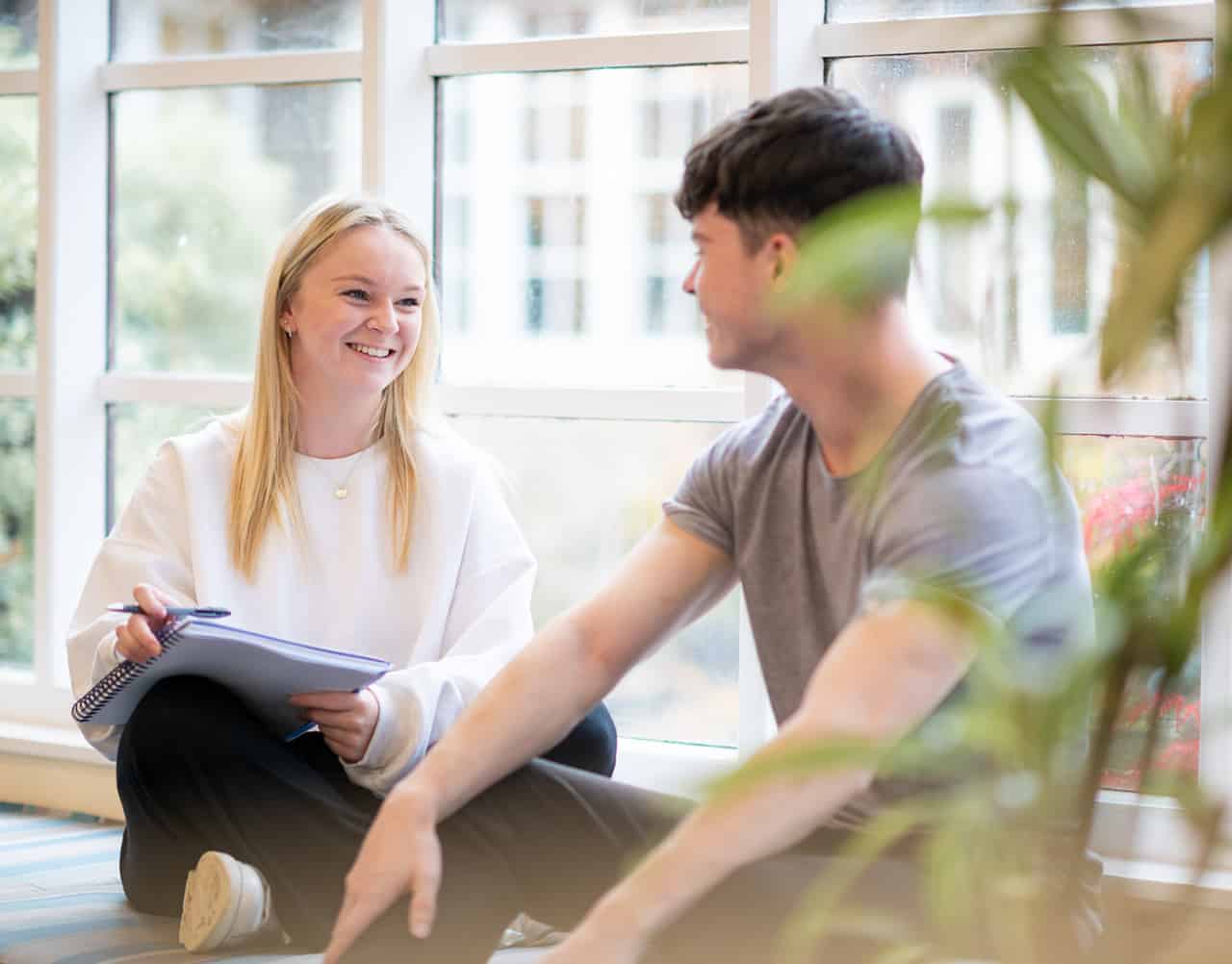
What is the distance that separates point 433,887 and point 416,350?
1.19 m

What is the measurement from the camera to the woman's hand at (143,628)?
6.94 ft

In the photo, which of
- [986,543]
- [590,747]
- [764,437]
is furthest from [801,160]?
[590,747]

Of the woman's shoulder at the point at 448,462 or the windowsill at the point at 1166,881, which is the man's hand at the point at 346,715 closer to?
the woman's shoulder at the point at 448,462

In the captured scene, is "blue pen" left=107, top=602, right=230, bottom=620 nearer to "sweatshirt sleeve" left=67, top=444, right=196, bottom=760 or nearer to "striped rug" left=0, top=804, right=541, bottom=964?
"sweatshirt sleeve" left=67, top=444, right=196, bottom=760

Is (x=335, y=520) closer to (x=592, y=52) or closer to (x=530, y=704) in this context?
(x=530, y=704)

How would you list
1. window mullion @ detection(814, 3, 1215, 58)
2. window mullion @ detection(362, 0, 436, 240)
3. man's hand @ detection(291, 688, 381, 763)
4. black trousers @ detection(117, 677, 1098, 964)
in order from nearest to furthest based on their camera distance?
black trousers @ detection(117, 677, 1098, 964) < man's hand @ detection(291, 688, 381, 763) < window mullion @ detection(814, 3, 1215, 58) < window mullion @ detection(362, 0, 436, 240)

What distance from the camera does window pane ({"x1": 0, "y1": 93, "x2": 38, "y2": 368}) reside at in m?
3.49

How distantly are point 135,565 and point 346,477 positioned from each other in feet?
1.19

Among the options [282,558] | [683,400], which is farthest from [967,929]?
[683,400]

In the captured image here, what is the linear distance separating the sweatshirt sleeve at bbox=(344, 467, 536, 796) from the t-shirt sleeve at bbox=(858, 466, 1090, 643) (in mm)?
878

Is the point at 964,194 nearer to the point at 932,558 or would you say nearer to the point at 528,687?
the point at 932,558

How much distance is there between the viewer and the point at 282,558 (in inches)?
98.3

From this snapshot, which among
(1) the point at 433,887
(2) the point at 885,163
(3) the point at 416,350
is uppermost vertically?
(2) the point at 885,163

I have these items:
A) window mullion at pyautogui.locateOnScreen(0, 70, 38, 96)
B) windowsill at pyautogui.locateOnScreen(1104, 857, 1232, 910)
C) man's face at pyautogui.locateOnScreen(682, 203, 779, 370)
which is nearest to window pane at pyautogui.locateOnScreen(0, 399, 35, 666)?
window mullion at pyautogui.locateOnScreen(0, 70, 38, 96)
